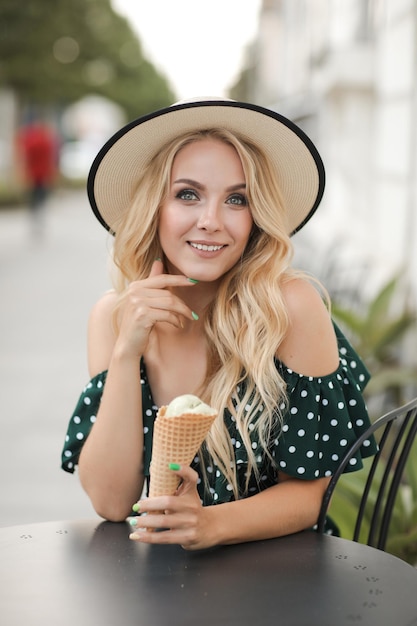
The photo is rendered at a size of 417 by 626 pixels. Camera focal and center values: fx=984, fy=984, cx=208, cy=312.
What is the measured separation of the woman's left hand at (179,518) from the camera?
5.92 ft

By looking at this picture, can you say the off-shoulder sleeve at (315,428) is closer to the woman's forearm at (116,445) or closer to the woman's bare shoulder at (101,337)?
the woman's forearm at (116,445)

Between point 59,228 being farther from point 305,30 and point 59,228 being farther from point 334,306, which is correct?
point 334,306

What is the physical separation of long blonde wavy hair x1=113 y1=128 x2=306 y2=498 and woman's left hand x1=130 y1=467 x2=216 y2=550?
30cm

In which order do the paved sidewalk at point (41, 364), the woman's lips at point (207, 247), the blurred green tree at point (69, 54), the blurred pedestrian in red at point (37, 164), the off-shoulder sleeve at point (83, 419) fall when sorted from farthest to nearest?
the blurred green tree at point (69, 54)
the blurred pedestrian in red at point (37, 164)
the paved sidewalk at point (41, 364)
the off-shoulder sleeve at point (83, 419)
the woman's lips at point (207, 247)

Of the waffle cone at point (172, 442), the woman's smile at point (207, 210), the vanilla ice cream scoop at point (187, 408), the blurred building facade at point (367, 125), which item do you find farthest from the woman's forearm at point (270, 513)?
the blurred building facade at point (367, 125)

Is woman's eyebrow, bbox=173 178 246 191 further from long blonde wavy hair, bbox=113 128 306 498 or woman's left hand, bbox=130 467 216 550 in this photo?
woman's left hand, bbox=130 467 216 550

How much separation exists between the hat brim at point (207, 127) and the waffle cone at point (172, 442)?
74 cm

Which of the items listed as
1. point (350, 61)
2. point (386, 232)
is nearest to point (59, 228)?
point (350, 61)

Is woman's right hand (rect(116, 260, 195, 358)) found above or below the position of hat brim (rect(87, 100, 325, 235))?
below

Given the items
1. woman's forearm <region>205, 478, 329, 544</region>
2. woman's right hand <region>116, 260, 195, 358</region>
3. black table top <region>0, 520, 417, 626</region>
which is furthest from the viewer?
woman's right hand <region>116, 260, 195, 358</region>

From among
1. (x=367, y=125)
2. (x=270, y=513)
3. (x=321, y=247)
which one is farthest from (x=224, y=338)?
(x=321, y=247)

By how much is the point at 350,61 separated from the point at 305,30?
322 inches

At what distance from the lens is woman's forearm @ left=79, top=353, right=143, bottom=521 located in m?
2.16

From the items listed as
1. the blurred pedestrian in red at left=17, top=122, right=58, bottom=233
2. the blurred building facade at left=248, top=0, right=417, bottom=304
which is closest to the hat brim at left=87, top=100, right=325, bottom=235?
the blurred building facade at left=248, top=0, right=417, bottom=304
